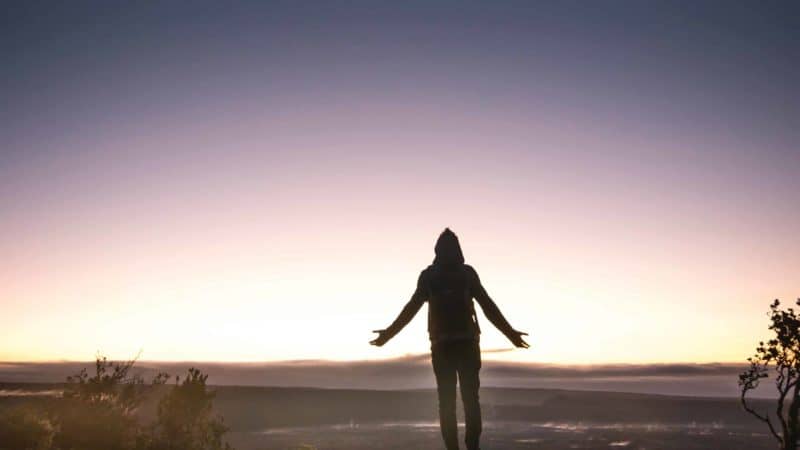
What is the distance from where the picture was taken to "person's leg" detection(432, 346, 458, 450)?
7.69 m

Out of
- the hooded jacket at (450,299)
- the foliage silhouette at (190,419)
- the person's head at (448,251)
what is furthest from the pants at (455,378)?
the foliage silhouette at (190,419)

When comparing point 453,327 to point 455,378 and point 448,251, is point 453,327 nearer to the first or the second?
point 455,378

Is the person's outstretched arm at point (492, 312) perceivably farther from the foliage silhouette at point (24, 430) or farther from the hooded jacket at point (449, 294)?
the foliage silhouette at point (24, 430)

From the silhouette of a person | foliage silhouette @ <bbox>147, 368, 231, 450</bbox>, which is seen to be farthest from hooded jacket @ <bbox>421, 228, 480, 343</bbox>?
foliage silhouette @ <bbox>147, 368, 231, 450</bbox>

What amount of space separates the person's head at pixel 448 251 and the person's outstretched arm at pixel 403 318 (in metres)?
0.45

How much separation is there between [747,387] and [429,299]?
19914 mm

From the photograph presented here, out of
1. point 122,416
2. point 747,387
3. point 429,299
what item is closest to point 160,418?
point 122,416

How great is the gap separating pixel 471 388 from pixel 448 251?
185 cm

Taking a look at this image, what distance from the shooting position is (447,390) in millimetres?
7707

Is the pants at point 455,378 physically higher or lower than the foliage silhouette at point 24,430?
higher

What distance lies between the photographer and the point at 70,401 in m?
20.7

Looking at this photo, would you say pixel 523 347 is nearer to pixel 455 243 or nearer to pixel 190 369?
pixel 455 243

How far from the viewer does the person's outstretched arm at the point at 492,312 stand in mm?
8250

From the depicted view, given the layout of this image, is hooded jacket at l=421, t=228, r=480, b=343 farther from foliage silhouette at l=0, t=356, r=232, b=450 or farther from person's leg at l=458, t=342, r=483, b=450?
foliage silhouette at l=0, t=356, r=232, b=450
